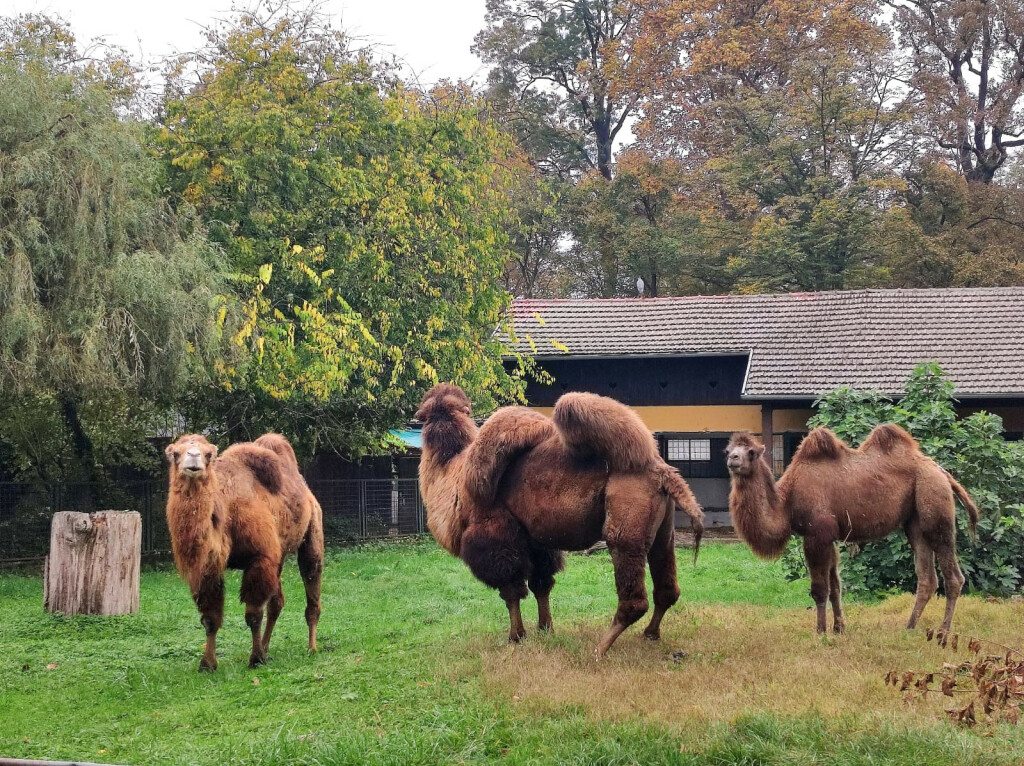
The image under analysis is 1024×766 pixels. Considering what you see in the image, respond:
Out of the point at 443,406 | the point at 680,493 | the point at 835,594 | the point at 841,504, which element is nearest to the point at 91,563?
the point at 443,406

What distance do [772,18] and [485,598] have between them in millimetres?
30906

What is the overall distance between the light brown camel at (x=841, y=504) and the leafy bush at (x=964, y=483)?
8.39ft

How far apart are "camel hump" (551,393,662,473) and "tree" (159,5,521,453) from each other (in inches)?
351

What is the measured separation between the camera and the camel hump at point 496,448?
369 inches

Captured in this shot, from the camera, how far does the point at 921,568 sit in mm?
10055

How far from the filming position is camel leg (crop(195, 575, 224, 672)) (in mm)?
9102

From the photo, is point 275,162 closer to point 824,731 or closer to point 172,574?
point 172,574

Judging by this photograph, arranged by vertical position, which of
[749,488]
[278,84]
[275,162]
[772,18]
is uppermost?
[772,18]

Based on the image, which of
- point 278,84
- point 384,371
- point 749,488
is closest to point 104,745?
point 749,488

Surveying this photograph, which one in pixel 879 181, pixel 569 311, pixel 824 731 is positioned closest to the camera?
pixel 824 731

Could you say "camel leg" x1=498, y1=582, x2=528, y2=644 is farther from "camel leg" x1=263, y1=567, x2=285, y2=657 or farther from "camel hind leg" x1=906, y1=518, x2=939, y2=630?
"camel hind leg" x1=906, y1=518, x2=939, y2=630

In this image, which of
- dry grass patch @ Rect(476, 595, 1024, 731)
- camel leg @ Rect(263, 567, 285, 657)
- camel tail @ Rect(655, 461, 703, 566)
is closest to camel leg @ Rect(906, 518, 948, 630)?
dry grass patch @ Rect(476, 595, 1024, 731)

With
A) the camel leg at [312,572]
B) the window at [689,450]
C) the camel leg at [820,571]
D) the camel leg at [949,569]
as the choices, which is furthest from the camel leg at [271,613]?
the window at [689,450]

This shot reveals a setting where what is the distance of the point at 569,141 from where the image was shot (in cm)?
4234
